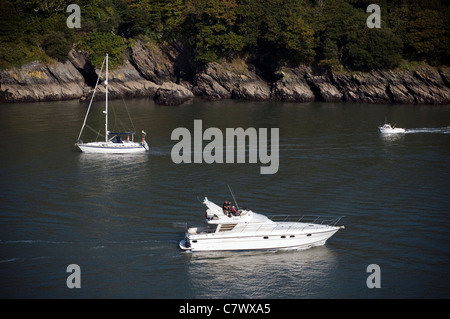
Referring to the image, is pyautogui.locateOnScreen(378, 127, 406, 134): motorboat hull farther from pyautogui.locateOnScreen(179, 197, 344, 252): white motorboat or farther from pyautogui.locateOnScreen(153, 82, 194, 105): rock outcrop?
pyautogui.locateOnScreen(153, 82, 194, 105): rock outcrop

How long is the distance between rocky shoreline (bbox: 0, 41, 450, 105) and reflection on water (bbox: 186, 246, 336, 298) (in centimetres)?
6121

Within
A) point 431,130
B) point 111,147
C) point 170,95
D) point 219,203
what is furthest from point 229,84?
point 219,203

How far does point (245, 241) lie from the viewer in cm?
3089

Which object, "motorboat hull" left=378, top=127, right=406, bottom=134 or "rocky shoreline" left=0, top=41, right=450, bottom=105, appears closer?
"motorboat hull" left=378, top=127, right=406, bottom=134

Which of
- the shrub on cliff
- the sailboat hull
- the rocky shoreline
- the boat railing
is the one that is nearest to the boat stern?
the boat railing

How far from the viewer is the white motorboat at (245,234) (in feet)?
101

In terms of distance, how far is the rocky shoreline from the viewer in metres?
88.7

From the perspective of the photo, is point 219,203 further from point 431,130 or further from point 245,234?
point 431,130

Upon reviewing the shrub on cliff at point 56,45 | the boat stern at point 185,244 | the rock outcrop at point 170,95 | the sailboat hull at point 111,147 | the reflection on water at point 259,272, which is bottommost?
the reflection on water at point 259,272

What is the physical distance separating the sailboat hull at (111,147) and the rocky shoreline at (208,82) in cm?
3486

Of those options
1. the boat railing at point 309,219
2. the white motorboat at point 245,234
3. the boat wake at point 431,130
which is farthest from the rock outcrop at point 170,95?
the white motorboat at point 245,234

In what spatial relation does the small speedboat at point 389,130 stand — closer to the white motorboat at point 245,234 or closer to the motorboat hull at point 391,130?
the motorboat hull at point 391,130

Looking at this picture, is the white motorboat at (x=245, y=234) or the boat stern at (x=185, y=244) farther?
the white motorboat at (x=245, y=234)

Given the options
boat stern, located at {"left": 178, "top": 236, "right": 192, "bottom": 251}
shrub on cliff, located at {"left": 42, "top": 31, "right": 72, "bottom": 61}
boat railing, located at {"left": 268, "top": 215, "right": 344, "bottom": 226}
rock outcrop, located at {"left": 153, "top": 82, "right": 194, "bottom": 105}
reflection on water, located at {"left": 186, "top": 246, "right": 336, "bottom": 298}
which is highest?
shrub on cliff, located at {"left": 42, "top": 31, "right": 72, "bottom": 61}
